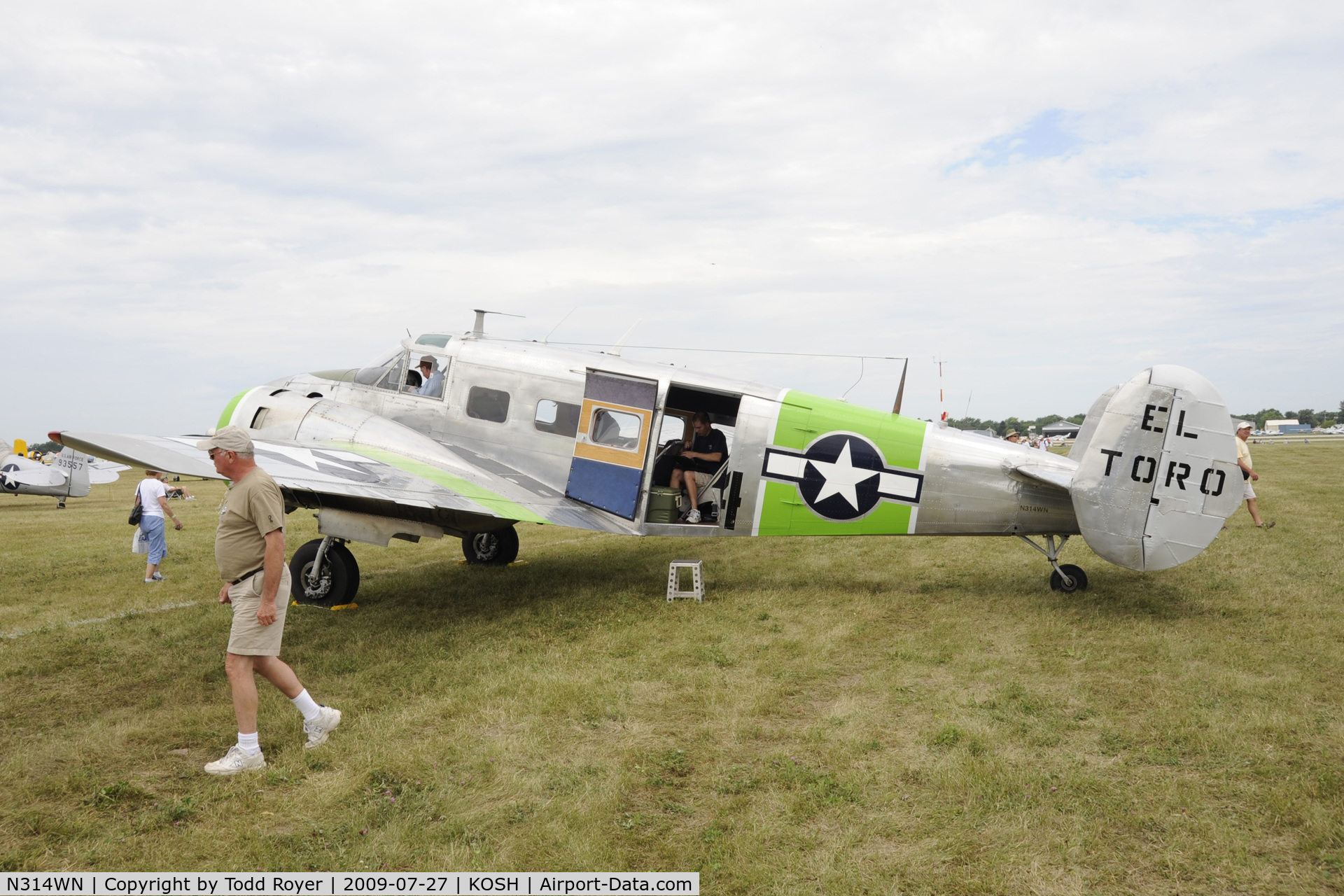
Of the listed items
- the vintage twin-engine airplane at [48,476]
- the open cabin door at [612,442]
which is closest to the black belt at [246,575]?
the open cabin door at [612,442]

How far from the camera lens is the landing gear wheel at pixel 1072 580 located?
849 cm

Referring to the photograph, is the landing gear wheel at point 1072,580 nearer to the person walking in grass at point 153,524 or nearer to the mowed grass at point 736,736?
the mowed grass at point 736,736

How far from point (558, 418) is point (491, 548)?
319cm

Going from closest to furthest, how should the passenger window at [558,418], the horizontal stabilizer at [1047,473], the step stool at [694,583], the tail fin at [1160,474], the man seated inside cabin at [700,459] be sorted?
1. the tail fin at [1160,474]
2. the horizontal stabilizer at [1047,473]
3. the step stool at [694,583]
4. the passenger window at [558,418]
5. the man seated inside cabin at [700,459]

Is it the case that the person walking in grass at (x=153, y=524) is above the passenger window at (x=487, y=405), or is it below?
below

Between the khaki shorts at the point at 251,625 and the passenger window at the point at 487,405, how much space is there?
4.71m

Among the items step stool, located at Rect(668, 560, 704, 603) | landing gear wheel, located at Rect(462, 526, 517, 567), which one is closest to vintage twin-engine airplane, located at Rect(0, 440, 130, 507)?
landing gear wheel, located at Rect(462, 526, 517, 567)

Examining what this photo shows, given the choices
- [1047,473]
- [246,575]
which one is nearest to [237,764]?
[246,575]

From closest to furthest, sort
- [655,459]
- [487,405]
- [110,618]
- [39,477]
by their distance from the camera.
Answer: [110,618], [655,459], [487,405], [39,477]

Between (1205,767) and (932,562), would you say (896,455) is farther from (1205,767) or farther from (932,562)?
(1205,767)

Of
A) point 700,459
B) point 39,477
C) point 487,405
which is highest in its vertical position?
point 487,405

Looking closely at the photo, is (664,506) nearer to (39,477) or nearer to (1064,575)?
(1064,575)

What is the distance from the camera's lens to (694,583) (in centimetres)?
887

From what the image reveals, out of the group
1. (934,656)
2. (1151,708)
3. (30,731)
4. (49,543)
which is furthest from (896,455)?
(49,543)
